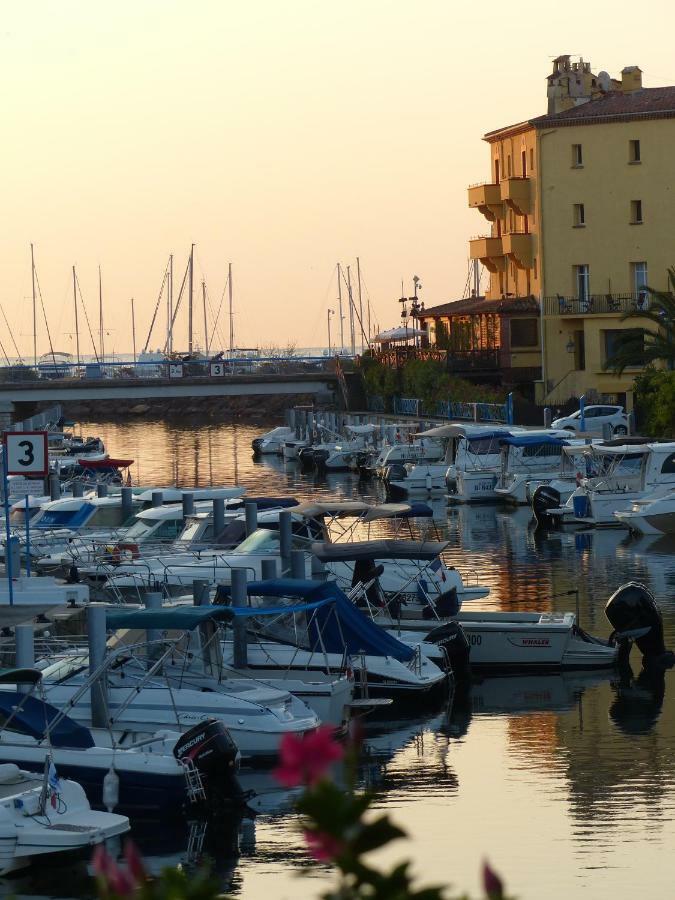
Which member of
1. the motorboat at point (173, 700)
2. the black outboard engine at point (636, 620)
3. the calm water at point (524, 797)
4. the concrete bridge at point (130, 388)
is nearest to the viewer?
the calm water at point (524, 797)

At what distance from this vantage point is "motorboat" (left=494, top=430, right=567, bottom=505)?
202ft

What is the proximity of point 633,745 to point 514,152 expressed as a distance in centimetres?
7210

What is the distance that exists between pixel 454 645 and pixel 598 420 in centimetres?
4750

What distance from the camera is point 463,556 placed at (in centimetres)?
4766

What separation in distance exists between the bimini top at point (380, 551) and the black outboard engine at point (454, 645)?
10.2 ft

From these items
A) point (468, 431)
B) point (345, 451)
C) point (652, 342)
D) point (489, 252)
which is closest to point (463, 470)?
point (468, 431)

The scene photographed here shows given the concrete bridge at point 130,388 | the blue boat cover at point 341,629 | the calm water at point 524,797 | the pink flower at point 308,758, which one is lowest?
the calm water at point 524,797

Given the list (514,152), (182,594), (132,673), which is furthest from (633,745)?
(514,152)

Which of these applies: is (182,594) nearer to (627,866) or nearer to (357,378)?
(627,866)

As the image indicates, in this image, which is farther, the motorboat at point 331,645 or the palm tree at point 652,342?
the palm tree at point 652,342

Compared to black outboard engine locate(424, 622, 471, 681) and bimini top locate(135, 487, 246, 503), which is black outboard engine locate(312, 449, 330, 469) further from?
black outboard engine locate(424, 622, 471, 681)

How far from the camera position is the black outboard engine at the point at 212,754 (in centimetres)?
1952

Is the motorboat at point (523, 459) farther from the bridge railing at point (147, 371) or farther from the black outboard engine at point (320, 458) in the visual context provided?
the bridge railing at point (147, 371)

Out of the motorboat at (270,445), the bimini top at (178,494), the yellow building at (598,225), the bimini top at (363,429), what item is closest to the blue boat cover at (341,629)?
the bimini top at (178,494)
